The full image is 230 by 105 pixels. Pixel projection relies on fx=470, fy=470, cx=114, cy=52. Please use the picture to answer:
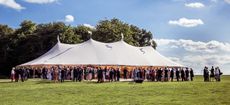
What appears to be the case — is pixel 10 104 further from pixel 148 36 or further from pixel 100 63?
pixel 148 36

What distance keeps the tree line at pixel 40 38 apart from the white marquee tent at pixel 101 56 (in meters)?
24.4

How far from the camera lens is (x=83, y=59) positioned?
5888cm

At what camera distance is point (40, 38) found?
89.2 metres

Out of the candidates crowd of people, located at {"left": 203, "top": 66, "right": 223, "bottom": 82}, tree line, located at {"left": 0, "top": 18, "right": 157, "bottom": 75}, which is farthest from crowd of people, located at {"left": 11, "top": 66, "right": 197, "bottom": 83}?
tree line, located at {"left": 0, "top": 18, "right": 157, "bottom": 75}

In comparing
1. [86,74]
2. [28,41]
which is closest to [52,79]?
[86,74]

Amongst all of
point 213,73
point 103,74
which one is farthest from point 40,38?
point 213,73

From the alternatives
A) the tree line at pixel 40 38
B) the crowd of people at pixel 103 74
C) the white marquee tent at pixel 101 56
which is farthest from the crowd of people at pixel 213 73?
the tree line at pixel 40 38

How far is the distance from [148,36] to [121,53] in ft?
148

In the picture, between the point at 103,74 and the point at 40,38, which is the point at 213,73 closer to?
the point at 103,74

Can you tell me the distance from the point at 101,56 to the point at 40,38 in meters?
32.1

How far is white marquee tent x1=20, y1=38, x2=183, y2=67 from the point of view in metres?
58.7

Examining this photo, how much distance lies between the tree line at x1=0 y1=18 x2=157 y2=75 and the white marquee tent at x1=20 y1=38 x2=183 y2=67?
24404mm

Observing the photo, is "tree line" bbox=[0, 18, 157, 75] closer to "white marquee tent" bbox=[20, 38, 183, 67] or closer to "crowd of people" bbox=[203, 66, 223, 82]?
"white marquee tent" bbox=[20, 38, 183, 67]

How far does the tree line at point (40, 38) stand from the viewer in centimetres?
8844
